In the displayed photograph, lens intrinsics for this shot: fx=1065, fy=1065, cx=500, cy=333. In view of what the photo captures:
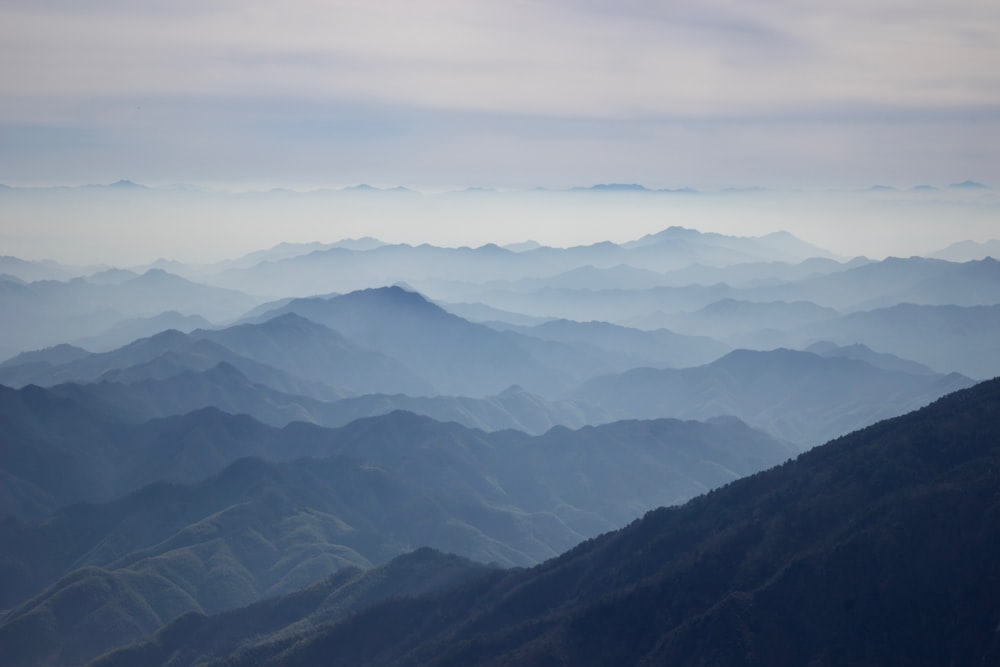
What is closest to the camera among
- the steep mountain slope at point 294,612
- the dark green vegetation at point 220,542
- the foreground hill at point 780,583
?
the foreground hill at point 780,583

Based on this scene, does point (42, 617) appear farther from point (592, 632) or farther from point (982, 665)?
point (982, 665)

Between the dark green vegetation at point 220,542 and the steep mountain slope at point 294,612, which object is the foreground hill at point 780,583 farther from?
the dark green vegetation at point 220,542

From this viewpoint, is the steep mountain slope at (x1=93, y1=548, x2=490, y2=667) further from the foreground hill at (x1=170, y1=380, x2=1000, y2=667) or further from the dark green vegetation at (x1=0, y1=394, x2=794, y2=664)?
the dark green vegetation at (x1=0, y1=394, x2=794, y2=664)

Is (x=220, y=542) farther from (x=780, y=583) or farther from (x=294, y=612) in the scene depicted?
(x=780, y=583)

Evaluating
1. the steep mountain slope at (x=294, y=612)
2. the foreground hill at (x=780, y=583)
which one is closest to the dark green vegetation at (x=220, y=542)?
the steep mountain slope at (x=294, y=612)

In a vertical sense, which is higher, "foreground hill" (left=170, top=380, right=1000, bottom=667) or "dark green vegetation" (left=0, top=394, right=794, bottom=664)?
"foreground hill" (left=170, top=380, right=1000, bottom=667)

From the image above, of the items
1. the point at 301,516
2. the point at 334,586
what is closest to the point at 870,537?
the point at 334,586

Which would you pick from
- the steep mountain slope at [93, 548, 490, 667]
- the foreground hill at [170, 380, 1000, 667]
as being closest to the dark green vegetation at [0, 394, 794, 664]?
the steep mountain slope at [93, 548, 490, 667]

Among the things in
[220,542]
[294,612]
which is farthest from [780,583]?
[220,542]
